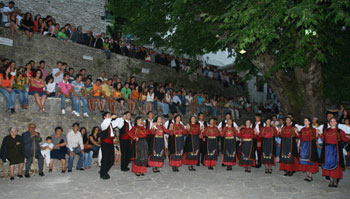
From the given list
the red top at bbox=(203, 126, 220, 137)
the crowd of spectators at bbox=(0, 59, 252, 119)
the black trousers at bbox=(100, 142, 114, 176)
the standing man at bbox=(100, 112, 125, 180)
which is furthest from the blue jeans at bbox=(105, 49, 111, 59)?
the black trousers at bbox=(100, 142, 114, 176)

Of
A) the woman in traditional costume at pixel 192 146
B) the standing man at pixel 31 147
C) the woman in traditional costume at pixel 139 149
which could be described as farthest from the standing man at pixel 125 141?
the standing man at pixel 31 147

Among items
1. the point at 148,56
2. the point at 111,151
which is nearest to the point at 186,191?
the point at 111,151

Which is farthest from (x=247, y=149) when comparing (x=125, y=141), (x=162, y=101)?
(x=162, y=101)

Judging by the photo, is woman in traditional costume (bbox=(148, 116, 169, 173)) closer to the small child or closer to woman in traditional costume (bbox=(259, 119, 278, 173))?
the small child

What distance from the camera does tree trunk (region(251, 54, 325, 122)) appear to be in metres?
11.3

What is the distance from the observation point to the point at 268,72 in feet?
35.7

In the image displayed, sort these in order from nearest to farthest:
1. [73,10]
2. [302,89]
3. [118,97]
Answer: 1. [302,89]
2. [118,97]
3. [73,10]

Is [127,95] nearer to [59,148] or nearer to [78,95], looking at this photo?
[78,95]

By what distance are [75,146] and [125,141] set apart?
1788 millimetres

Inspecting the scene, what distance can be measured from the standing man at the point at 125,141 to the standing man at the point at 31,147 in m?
2.56

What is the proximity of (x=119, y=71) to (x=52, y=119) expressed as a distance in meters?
7.84

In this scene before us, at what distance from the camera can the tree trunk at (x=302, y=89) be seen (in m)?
11.3

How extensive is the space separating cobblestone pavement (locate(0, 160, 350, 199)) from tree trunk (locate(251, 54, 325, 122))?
3.25 metres

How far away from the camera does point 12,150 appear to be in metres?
7.99
